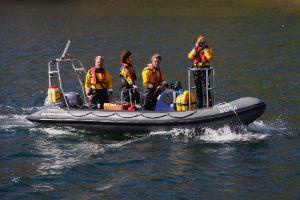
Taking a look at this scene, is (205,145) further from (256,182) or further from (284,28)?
(284,28)

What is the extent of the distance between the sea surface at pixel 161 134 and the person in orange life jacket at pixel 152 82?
1.00 meters

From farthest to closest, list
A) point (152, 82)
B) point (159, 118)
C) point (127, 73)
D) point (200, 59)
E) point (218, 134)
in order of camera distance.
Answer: point (127, 73) < point (152, 82) < point (200, 59) < point (159, 118) < point (218, 134)

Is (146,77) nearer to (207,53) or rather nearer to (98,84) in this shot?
(98,84)

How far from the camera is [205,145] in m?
17.6

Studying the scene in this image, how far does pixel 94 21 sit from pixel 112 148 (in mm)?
34540

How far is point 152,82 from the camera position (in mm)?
18734

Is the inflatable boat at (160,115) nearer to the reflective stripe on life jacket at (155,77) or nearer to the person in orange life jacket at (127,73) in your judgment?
the reflective stripe on life jacket at (155,77)

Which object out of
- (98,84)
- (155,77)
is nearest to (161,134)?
(155,77)

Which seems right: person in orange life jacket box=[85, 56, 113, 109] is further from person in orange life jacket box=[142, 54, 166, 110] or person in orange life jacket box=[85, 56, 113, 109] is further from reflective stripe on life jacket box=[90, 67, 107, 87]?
person in orange life jacket box=[142, 54, 166, 110]

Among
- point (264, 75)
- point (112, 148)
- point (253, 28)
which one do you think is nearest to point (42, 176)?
point (112, 148)

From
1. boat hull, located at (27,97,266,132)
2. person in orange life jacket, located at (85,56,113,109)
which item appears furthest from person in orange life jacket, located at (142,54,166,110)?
person in orange life jacket, located at (85,56,113,109)

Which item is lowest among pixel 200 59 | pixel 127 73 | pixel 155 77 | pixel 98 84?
pixel 98 84

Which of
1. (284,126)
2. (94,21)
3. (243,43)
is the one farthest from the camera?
(94,21)

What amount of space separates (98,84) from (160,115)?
2.13 meters
